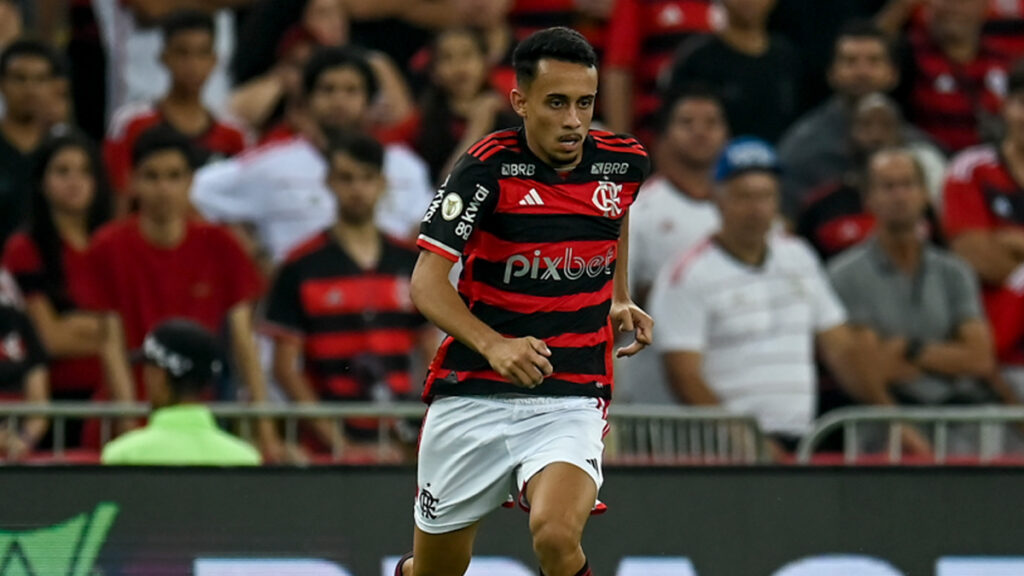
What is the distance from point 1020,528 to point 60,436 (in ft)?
14.1

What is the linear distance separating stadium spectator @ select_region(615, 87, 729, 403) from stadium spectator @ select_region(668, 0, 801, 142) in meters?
0.53

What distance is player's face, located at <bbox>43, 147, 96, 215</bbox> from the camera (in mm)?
9914

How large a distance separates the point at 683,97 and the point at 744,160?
96 centimetres

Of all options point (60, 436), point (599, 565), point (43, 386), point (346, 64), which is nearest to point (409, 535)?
point (599, 565)

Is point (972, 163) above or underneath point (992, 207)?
above

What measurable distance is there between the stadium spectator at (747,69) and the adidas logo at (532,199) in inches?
216

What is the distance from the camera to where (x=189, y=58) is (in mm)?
10758

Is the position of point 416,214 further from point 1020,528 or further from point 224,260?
point 1020,528

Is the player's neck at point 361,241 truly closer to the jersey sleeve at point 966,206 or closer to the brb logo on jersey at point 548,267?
the jersey sleeve at point 966,206

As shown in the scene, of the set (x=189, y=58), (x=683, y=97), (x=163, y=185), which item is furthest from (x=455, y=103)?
(x=163, y=185)

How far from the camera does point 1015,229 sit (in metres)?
10.5

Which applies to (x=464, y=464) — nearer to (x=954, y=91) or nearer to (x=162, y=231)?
(x=162, y=231)

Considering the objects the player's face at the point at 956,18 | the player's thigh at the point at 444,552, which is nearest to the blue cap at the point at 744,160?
the player's face at the point at 956,18

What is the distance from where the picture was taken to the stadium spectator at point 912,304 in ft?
32.6
